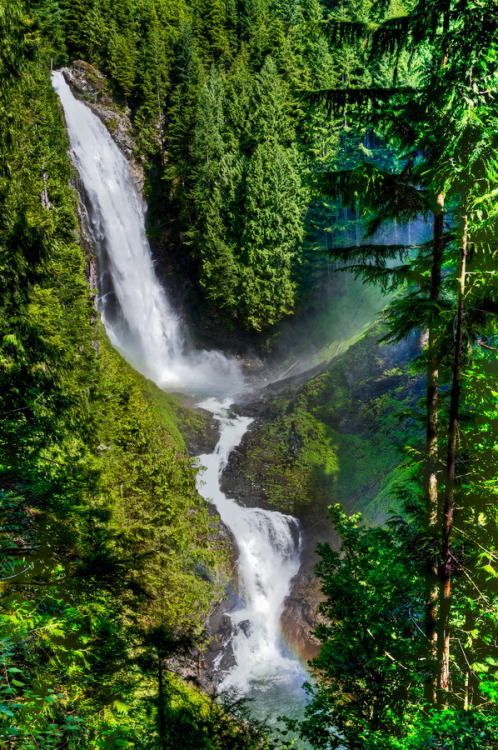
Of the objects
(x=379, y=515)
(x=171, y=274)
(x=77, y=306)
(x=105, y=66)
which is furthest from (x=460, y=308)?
(x=105, y=66)

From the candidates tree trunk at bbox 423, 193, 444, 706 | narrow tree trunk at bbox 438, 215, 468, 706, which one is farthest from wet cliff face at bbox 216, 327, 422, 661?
narrow tree trunk at bbox 438, 215, 468, 706

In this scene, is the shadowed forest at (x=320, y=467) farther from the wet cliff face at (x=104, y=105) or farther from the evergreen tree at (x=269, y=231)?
the evergreen tree at (x=269, y=231)

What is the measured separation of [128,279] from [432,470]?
26.8 m

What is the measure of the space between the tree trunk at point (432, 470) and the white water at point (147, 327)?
12709 mm

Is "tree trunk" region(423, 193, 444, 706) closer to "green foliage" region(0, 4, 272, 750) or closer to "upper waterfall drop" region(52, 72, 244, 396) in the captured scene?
"green foliage" region(0, 4, 272, 750)

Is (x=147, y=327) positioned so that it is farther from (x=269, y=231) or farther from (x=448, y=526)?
(x=448, y=526)

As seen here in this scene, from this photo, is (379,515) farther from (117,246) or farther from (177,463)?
(117,246)

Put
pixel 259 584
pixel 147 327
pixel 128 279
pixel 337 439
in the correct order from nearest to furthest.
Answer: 1. pixel 259 584
2. pixel 337 439
3. pixel 128 279
4. pixel 147 327

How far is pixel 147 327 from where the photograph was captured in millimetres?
30828

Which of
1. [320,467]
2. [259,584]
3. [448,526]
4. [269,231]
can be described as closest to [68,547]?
[448,526]

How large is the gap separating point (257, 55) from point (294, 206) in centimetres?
1662

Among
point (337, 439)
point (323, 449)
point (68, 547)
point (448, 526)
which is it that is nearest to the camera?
point (448, 526)

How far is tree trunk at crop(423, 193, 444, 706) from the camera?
5.77 m

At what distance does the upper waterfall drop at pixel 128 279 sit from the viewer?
28.1 metres
